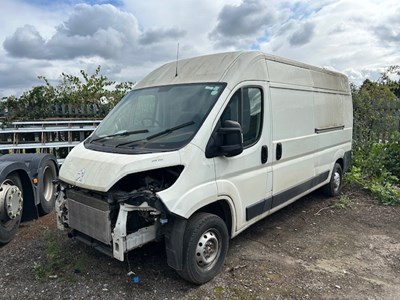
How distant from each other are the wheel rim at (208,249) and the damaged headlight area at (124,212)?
441 mm

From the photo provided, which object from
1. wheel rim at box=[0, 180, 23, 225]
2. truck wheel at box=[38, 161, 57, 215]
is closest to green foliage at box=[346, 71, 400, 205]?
truck wheel at box=[38, 161, 57, 215]

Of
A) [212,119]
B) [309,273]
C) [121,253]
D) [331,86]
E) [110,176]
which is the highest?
[331,86]

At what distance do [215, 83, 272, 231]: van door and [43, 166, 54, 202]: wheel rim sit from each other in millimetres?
3435

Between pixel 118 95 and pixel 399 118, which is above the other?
pixel 118 95

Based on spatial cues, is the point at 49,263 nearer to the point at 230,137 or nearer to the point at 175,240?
the point at 175,240

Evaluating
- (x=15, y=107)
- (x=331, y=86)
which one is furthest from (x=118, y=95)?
(x=331, y=86)

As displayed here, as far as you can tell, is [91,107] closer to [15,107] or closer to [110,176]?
[15,107]

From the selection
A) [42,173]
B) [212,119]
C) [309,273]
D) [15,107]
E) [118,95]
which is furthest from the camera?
[118,95]

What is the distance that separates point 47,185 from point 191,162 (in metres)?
3.55

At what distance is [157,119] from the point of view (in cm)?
374

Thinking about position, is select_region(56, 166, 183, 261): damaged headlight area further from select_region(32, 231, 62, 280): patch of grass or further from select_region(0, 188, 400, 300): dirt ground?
select_region(32, 231, 62, 280): patch of grass

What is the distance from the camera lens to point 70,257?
407cm

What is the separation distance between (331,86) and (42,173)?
5340 mm

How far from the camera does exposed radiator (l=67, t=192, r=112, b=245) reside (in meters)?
3.14
